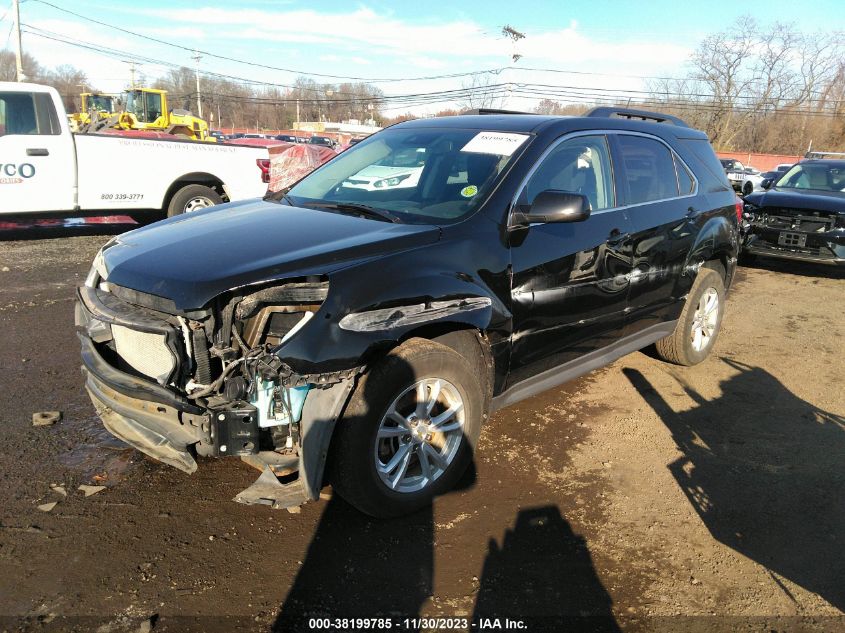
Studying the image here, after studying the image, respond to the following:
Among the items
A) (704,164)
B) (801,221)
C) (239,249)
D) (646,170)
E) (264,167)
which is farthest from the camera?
(264,167)

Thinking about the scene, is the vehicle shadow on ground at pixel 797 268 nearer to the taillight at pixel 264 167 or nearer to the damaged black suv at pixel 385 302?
the damaged black suv at pixel 385 302

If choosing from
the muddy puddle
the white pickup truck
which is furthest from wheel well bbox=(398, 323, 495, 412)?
the white pickup truck

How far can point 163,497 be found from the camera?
3260 mm

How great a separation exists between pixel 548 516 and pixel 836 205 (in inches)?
323

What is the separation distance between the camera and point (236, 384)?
2.60 metres

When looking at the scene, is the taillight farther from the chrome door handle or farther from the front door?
the chrome door handle

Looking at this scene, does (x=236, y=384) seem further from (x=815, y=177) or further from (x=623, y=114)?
(x=815, y=177)

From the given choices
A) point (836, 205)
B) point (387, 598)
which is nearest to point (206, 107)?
point (836, 205)

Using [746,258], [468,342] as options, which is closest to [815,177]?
[746,258]

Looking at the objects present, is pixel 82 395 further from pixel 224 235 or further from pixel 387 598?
pixel 387 598

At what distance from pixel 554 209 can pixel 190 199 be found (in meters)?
7.81

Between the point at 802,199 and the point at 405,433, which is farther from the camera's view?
the point at 802,199

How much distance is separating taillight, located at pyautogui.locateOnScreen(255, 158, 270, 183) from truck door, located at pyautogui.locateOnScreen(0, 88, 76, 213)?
273cm

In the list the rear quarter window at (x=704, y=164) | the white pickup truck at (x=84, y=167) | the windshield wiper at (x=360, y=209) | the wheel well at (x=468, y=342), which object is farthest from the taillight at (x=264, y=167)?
the wheel well at (x=468, y=342)
